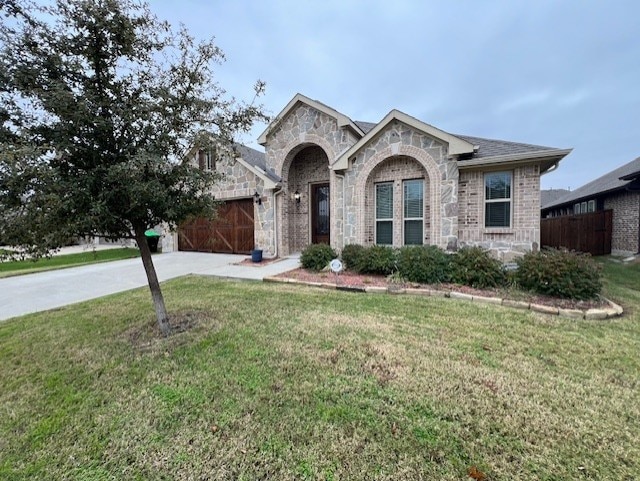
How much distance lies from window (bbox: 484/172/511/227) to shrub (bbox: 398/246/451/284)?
2.30 metres

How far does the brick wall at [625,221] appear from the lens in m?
12.6

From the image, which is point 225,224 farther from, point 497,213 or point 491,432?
point 491,432

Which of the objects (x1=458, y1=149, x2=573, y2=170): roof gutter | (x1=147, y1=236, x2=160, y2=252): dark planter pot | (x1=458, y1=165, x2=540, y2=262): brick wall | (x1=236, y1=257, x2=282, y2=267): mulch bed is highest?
(x1=458, y1=149, x2=573, y2=170): roof gutter

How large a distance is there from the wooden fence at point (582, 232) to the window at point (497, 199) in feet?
24.6

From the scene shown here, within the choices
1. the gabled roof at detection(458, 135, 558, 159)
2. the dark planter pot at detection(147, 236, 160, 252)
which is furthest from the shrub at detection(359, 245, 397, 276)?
the dark planter pot at detection(147, 236, 160, 252)

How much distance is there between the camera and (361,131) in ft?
34.4

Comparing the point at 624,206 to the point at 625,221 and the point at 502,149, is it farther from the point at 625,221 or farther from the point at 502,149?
the point at 502,149

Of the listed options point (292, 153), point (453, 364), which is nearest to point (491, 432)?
point (453, 364)

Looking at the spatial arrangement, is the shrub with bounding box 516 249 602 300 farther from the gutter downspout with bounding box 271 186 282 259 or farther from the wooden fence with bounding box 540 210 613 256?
the wooden fence with bounding box 540 210 613 256

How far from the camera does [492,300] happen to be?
5582 millimetres

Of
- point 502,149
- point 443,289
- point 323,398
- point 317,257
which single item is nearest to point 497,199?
point 502,149

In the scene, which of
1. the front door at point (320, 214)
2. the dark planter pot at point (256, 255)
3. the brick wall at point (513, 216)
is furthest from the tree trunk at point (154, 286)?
the front door at point (320, 214)

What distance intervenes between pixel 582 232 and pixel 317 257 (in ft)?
42.6

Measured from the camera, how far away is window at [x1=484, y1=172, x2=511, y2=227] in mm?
8008
